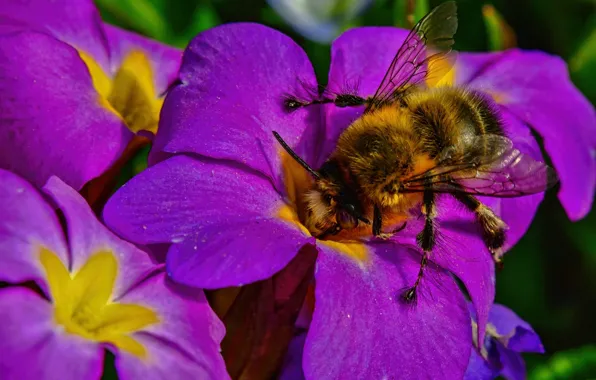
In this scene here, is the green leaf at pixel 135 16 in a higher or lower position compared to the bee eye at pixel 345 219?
lower

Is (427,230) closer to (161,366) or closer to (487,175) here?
(487,175)

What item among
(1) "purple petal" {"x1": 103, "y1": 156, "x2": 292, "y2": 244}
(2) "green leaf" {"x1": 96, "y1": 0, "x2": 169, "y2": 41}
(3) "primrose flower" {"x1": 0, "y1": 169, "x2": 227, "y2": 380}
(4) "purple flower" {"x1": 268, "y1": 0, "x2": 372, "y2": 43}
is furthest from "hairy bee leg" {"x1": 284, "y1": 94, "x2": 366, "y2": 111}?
(2) "green leaf" {"x1": 96, "y1": 0, "x2": 169, "y2": 41}

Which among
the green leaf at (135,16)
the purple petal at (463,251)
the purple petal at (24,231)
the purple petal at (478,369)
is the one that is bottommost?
the purple petal at (478,369)

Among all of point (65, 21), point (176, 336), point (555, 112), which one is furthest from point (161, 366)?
point (555, 112)

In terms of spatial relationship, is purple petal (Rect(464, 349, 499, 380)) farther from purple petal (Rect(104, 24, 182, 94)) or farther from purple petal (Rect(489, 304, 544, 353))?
purple petal (Rect(104, 24, 182, 94))

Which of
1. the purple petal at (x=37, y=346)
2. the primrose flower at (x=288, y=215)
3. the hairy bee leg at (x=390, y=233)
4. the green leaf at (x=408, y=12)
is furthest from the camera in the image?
the green leaf at (x=408, y=12)

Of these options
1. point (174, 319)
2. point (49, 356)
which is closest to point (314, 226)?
point (174, 319)

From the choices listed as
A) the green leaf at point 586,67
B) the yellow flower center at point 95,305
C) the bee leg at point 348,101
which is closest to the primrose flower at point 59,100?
the yellow flower center at point 95,305

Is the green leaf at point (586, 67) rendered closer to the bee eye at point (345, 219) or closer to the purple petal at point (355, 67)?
the purple petal at point (355, 67)
